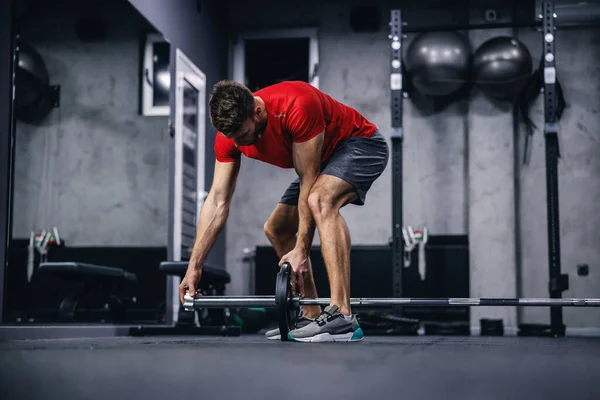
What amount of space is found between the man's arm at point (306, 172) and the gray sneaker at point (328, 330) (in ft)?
0.75

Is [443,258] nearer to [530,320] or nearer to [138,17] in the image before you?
[530,320]

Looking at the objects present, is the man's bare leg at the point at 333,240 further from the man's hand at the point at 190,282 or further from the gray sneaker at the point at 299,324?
the man's hand at the point at 190,282

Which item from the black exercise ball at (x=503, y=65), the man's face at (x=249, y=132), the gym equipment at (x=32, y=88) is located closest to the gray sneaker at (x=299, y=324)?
the man's face at (x=249, y=132)

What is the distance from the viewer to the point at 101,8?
4.35 meters

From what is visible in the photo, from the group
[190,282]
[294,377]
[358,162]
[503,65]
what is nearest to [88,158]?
[190,282]

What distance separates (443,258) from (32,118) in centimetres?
345

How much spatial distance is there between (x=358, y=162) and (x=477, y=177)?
11.4 ft

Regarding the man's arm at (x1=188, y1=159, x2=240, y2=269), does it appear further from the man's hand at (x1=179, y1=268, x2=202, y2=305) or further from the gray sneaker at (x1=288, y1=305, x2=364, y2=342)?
the gray sneaker at (x1=288, y1=305, x2=364, y2=342)

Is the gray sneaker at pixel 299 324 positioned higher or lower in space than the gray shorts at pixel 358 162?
lower

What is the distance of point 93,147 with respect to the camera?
14.7 feet

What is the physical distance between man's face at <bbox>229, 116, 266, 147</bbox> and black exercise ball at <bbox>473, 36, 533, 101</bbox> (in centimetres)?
339

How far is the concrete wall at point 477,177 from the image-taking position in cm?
611

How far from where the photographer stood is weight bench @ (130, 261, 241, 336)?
4.50m

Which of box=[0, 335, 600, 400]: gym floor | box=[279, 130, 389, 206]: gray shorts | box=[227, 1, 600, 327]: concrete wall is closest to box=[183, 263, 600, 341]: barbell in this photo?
box=[279, 130, 389, 206]: gray shorts
